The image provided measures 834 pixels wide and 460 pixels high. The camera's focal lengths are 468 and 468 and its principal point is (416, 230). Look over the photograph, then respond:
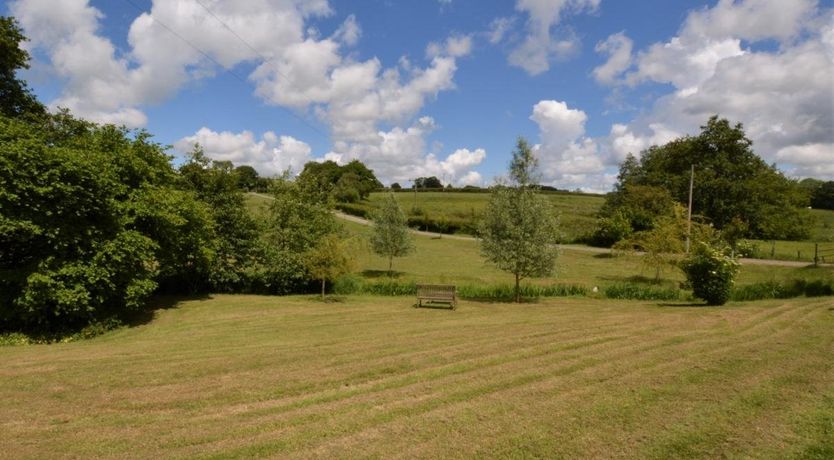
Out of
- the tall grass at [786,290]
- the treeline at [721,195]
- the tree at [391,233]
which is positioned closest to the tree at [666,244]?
the tall grass at [786,290]

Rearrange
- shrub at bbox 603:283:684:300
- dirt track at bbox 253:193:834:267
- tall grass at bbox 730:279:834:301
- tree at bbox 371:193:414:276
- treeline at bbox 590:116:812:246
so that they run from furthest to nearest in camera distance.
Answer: treeline at bbox 590:116:812:246 < dirt track at bbox 253:193:834:267 < tree at bbox 371:193:414:276 < shrub at bbox 603:283:684:300 < tall grass at bbox 730:279:834:301

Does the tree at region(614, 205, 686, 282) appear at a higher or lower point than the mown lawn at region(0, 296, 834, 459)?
higher

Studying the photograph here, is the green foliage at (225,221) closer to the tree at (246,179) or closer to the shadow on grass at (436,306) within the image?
the tree at (246,179)

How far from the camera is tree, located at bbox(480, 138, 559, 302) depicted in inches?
846

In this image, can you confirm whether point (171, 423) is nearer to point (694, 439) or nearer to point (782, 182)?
point (694, 439)

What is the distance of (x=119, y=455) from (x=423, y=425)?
3.70m

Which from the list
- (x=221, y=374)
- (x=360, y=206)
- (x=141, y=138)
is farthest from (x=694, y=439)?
(x=360, y=206)

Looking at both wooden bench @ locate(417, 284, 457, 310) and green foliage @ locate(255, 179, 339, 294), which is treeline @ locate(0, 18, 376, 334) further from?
wooden bench @ locate(417, 284, 457, 310)

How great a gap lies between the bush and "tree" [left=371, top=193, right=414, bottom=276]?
63.6ft

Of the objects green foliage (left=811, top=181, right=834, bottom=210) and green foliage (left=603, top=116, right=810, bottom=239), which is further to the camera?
green foliage (left=811, top=181, right=834, bottom=210)

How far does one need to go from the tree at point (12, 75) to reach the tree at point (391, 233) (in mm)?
20806

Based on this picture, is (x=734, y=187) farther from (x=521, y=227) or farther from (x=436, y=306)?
(x=436, y=306)

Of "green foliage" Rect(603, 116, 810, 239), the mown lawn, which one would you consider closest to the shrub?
the mown lawn

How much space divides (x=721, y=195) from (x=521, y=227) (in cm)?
3294
